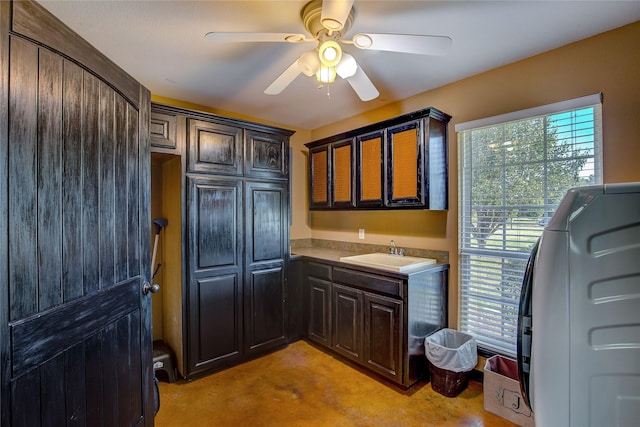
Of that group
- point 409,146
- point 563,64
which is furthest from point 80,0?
point 563,64

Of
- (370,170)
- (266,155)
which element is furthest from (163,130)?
(370,170)

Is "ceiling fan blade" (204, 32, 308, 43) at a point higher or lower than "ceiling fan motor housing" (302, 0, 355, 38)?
lower

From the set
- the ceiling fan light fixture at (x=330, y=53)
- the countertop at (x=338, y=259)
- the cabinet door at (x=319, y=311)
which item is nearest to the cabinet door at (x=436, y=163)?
the countertop at (x=338, y=259)

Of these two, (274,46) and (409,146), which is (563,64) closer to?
(409,146)

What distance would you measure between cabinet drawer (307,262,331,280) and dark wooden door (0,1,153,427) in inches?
66.3

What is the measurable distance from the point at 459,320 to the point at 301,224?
213 cm

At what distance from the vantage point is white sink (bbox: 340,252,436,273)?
8.04ft

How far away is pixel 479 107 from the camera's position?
246 cm

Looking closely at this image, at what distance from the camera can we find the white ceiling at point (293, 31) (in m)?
1.65

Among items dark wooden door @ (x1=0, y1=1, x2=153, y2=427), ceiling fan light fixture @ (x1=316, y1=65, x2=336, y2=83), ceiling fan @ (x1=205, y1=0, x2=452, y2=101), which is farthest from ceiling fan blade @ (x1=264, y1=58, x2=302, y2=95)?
dark wooden door @ (x1=0, y1=1, x2=153, y2=427)

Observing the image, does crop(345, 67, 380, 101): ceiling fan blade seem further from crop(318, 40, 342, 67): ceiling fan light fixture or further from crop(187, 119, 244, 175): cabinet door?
crop(187, 119, 244, 175): cabinet door

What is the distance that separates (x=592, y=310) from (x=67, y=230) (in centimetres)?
179

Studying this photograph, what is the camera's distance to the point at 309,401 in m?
2.29

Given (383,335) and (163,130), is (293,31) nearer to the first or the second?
(163,130)
